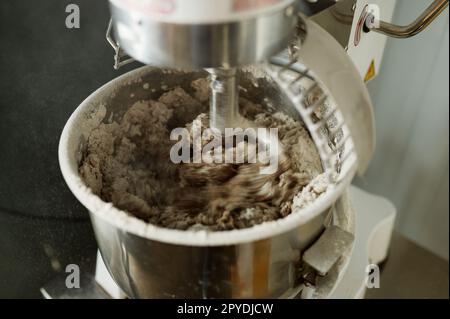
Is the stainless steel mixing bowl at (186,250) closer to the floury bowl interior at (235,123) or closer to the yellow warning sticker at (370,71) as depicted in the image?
the floury bowl interior at (235,123)

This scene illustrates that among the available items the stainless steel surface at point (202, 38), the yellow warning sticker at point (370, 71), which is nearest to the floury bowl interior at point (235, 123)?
the stainless steel surface at point (202, 38)

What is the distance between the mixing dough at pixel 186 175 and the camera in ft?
2.24

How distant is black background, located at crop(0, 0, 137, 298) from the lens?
0.73m

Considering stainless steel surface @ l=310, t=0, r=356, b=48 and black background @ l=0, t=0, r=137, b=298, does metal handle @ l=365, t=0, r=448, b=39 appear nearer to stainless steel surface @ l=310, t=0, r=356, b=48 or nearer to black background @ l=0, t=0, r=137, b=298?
stainless steel surface @ l=310, t=0, r=356, b=48

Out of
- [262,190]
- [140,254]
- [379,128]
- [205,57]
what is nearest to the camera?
[205,57]

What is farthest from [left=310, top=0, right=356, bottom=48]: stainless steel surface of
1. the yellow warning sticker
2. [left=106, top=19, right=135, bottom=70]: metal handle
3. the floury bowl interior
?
[left=106, top=19, right=135, bottom=70]: metal handle

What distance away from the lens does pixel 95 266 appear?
2.60ft

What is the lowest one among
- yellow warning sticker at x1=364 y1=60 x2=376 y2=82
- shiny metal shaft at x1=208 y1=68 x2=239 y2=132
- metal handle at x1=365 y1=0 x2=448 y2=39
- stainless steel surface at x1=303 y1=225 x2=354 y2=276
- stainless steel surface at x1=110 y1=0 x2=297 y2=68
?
stainless steel surface at x1=303 y1=225 x2=354 y2=276

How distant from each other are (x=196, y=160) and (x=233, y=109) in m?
0.13

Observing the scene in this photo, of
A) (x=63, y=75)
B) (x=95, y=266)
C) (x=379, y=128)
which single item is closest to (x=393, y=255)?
(x=379, y=128)

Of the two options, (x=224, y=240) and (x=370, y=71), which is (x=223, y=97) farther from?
(x=370, y=71)

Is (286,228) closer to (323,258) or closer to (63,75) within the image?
(323,258)

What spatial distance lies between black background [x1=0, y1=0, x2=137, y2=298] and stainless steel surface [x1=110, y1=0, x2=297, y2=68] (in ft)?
0.93

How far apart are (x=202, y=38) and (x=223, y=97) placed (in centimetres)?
18
